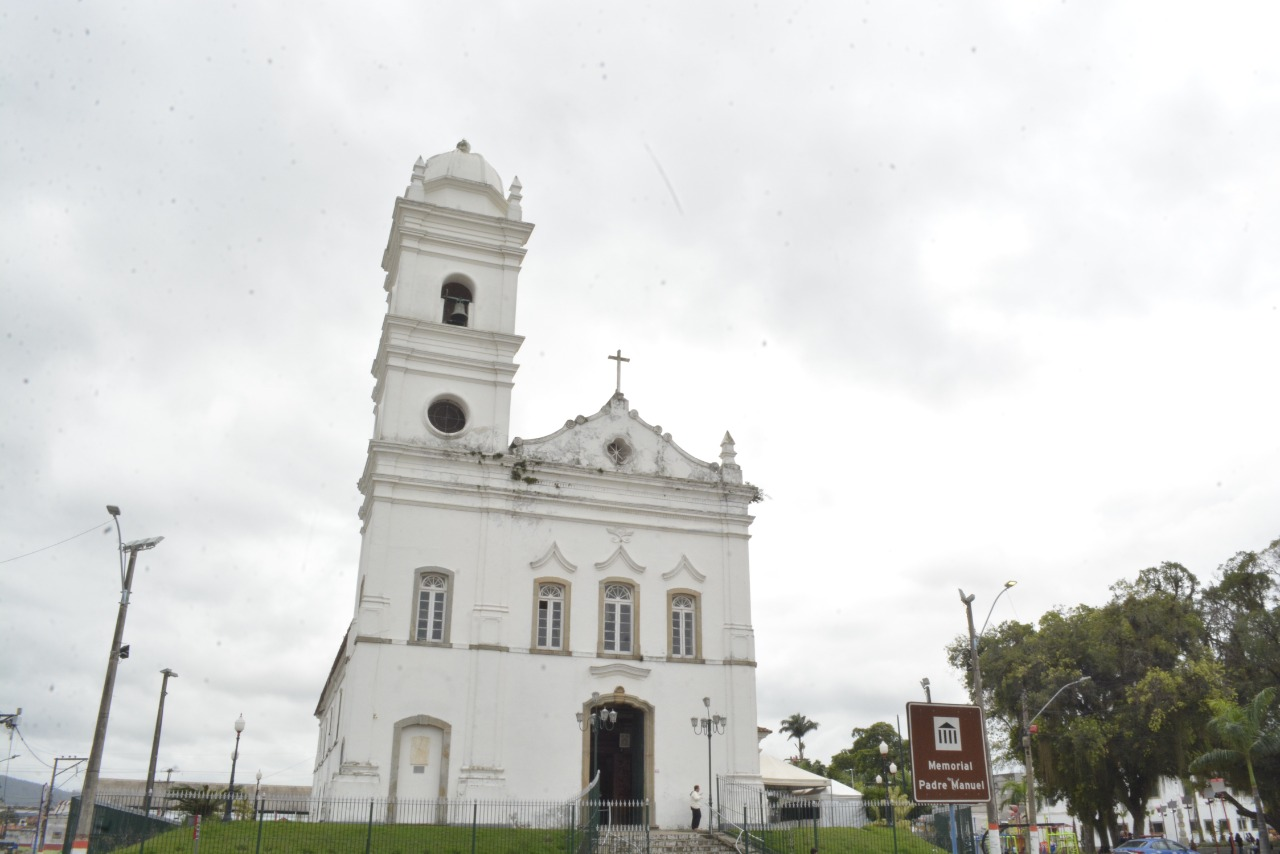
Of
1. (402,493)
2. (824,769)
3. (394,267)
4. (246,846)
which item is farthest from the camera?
(824,769)

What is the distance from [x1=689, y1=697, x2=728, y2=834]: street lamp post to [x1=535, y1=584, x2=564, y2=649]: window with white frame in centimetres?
374

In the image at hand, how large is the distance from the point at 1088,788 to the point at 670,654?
20714mm

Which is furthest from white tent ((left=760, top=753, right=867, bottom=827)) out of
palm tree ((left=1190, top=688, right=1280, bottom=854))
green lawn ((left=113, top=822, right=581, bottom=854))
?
palm tree ((left=1190, top=688, right=1280, bottom=854))

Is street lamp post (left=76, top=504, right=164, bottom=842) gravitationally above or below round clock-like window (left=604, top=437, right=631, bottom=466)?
below

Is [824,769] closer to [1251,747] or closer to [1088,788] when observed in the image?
[1088,788]

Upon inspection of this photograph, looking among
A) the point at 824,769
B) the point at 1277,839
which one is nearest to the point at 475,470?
the point at 1277,839

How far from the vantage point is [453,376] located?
87.1 feet

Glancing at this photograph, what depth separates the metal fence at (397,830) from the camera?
1875cm

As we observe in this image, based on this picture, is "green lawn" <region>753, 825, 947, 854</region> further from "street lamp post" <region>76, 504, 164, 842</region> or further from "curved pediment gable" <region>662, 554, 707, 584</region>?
"street lamp post" <region>76, 504, 164, 842</region>

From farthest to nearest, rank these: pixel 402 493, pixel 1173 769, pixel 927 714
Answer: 1. pixel 1173 769
2. pixel 402 493
3. pixel 927 714

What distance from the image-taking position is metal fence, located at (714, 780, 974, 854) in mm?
21281

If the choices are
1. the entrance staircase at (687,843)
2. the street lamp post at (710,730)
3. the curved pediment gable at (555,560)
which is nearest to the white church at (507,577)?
the curved pediment gable at (555,560)

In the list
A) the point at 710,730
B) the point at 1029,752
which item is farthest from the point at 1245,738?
the point at 710,730

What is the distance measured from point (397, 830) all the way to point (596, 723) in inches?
222
